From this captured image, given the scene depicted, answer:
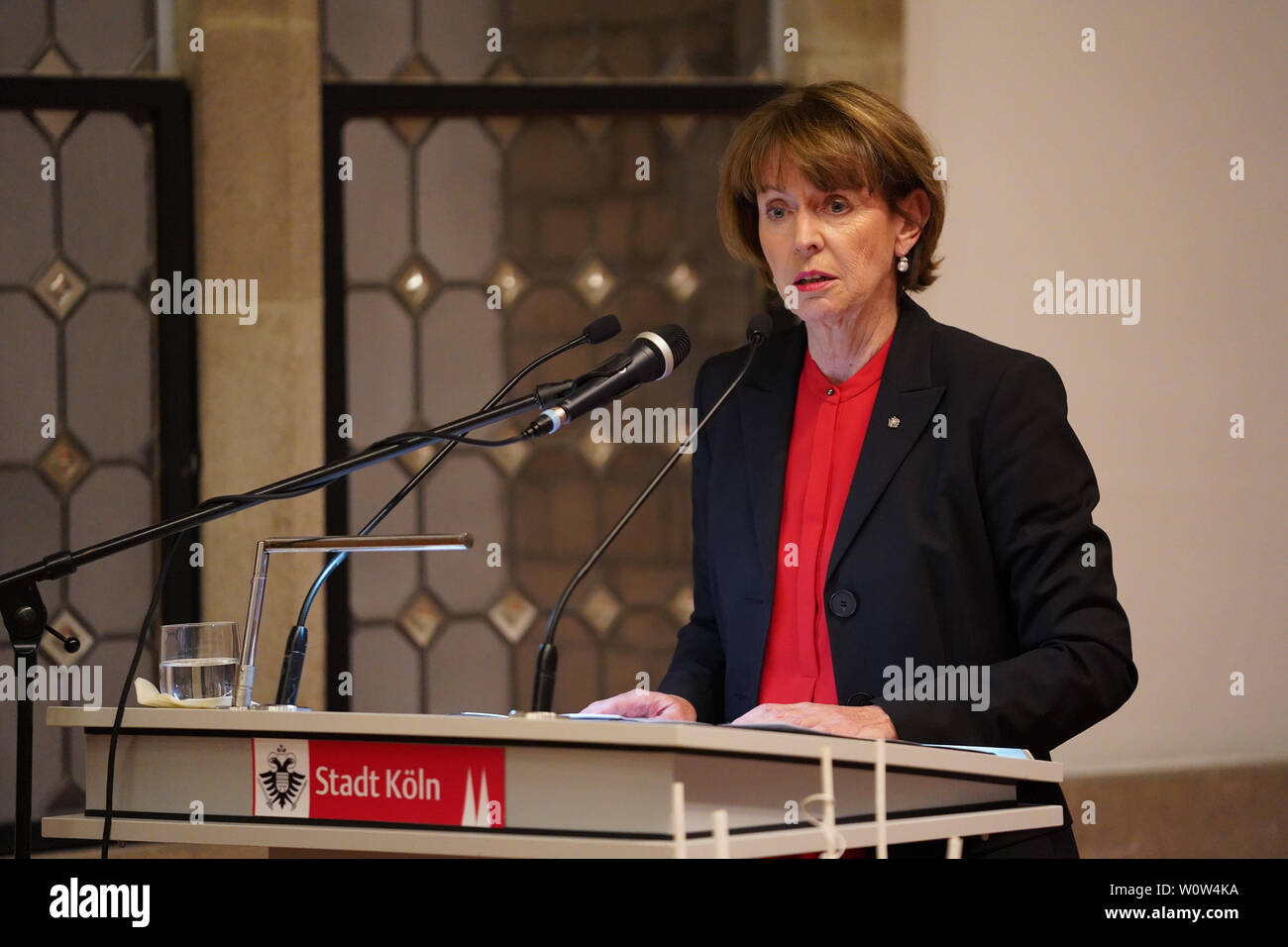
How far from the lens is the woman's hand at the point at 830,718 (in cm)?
148

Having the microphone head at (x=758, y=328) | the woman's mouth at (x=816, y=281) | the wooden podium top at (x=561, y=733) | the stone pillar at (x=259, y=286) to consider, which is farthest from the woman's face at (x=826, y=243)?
the stone pillar at (x=259, y=286)

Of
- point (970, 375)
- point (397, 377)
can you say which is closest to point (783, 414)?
point (970, 375)

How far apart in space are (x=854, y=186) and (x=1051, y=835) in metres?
0.97

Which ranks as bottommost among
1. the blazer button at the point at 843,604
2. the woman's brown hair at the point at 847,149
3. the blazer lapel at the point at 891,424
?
the blazer button at the point at 843,604

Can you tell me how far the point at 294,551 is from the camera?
1.50m

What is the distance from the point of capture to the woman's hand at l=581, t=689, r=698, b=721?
1.70 m

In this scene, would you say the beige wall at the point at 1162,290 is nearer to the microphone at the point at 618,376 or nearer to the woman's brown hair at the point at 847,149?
the woman's brown hair at the point at 847,149

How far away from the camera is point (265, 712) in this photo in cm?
130

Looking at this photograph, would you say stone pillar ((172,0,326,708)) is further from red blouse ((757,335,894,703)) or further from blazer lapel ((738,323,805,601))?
red blouse ((757,335,894,703))

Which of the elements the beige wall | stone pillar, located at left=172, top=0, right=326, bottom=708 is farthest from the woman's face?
stone pillar, located at left=172, top=0, right=326, bottom=708

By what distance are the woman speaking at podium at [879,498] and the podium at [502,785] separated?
35cm

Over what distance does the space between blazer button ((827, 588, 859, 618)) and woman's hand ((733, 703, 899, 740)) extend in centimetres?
33
